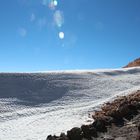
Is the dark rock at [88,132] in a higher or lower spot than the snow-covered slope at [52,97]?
lower

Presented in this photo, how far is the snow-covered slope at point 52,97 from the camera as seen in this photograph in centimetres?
1488

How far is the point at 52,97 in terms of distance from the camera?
787 inches

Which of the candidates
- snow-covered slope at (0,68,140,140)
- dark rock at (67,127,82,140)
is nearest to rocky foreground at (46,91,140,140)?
dark rock at (67,127,82,140)

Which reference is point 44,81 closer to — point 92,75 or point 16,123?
point 92,75

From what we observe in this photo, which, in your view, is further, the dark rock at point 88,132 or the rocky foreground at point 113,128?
the dark rock at point 88,132

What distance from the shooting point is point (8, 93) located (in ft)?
67.5

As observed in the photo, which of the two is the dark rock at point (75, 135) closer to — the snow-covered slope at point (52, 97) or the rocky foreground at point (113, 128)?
the rocky foreground at point (113, 128)

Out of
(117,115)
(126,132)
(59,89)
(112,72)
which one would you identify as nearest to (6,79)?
(59,89)

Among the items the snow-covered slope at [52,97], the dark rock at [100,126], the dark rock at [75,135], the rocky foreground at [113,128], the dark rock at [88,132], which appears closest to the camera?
the rocky foreground at [113,128]

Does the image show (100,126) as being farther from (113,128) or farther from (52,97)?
(52,97)

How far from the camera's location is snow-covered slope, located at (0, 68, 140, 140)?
14.9 meters

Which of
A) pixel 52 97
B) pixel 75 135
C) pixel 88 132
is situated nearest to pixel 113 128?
pixel 88 132

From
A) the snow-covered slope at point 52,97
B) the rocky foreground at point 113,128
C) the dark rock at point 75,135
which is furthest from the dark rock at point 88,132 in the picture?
the snow-covered slope at point 52,97

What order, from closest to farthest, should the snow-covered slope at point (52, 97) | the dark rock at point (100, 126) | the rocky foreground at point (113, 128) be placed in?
the rocky foreground at point (113, 128) → the dark rock at point (100, 126) → the snow-covered slope at point (52, 97)
